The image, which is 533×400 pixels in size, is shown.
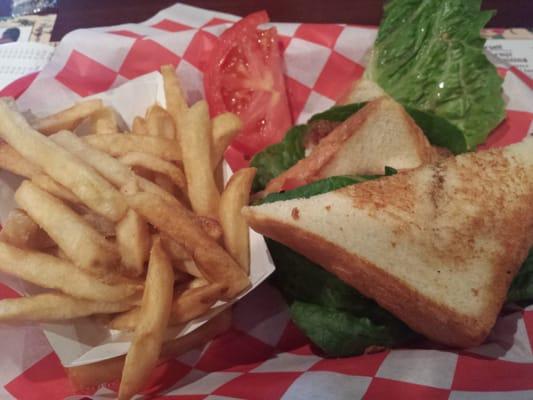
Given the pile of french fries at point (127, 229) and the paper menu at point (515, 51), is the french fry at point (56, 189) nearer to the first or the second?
the pile of french fries at point (127, 229)

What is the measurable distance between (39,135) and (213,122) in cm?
47

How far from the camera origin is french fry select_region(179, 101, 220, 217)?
1398 mm

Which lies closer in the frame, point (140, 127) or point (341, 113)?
point (140, 127)

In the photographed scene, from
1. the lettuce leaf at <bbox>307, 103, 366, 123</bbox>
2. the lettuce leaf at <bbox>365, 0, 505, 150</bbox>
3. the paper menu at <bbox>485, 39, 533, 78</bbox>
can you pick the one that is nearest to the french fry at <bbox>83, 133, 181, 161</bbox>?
the lettuce leaf at <bbox>307, 103, 366, 123</bbox>

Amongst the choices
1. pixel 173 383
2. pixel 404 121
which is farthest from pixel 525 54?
pixel 173 383

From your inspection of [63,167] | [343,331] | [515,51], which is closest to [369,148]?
[343,331]

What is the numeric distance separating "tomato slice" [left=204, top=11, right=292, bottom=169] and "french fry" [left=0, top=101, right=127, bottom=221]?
745mm

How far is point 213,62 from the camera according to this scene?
1975mm

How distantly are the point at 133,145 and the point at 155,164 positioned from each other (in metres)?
0.10

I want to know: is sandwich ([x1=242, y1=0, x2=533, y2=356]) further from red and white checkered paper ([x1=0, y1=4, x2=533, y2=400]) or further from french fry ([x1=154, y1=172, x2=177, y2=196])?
french fry ([x1=154, y1=172, x2=177, y2=196])

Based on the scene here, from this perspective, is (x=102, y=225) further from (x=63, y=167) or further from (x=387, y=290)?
(x=387, y=290)

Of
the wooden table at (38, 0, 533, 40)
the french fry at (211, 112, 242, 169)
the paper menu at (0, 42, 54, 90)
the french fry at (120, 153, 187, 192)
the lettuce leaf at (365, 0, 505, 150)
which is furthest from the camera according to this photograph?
the wooden table at (38, 0, 533, 40)

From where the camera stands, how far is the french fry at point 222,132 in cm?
150

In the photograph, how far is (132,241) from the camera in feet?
4.11
